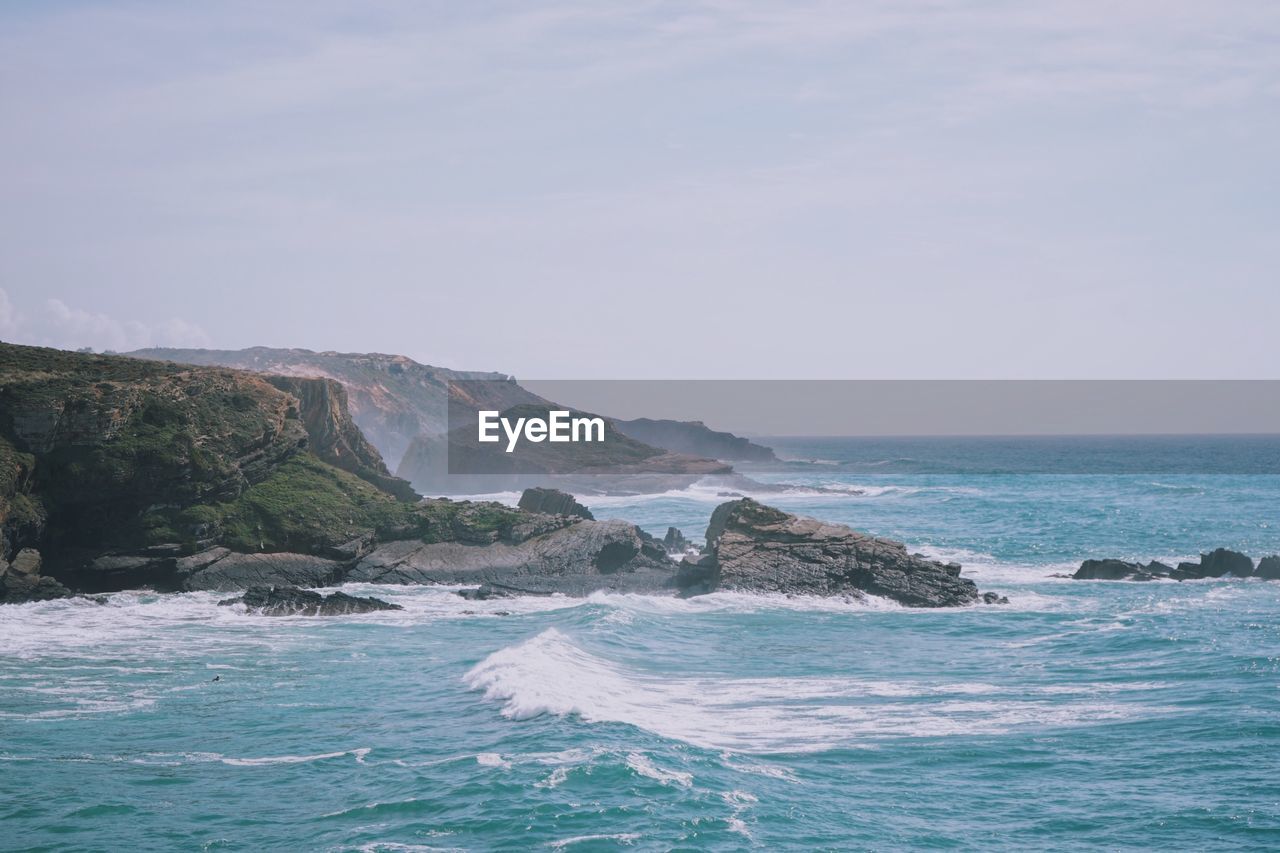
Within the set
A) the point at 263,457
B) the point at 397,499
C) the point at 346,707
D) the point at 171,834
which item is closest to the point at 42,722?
the point at 346,707

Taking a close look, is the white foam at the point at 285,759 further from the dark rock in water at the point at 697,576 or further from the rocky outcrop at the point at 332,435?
the rocky outcrop at the point at 332,435

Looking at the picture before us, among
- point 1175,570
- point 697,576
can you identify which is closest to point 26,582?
point 697,576

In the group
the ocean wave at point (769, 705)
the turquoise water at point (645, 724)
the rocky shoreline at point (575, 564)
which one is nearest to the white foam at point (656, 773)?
the turquoise water at point (645, 724)

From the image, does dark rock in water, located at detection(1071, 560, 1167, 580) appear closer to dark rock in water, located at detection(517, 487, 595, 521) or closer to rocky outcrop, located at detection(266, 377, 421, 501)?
dark rock in water, located at detection(517, 487, 595, 521)

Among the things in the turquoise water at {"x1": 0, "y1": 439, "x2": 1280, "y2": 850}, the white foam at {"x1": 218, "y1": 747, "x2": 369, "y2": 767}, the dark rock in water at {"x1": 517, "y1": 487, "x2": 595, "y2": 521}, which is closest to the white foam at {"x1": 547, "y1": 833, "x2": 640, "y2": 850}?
the turquoise water at {"x1": 0, "y1": 439, "x2": 1280, "y2": 850}

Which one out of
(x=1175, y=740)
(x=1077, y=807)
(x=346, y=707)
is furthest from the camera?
(x=346, y=707)

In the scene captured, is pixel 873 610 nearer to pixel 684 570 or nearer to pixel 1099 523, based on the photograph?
pixel 684 570
